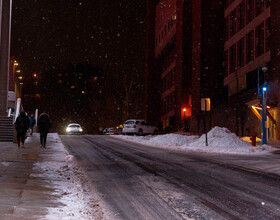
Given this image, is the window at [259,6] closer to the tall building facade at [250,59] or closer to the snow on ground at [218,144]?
the tall building facade at [250,59]

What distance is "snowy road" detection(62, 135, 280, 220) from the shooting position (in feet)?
20.1

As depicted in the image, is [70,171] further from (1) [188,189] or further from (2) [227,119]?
(2) [227,119]

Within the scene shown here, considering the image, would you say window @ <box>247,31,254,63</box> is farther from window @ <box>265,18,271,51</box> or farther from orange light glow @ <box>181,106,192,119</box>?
orange light glow @ <box>181,106,192,119</box>

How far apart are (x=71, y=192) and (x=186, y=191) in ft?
7.71

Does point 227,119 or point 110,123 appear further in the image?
point 110,123

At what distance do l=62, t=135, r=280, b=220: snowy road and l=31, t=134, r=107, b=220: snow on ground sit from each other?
0.89 ft

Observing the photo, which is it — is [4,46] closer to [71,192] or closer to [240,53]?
[240,53]

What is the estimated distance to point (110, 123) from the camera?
68.8m

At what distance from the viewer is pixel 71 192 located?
769 cm

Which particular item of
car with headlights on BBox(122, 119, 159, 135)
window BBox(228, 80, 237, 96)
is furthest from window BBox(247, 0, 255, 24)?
car with headlights on BBox(122, 119, 159, 135)

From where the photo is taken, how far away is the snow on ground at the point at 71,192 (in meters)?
5.90

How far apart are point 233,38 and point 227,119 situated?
8871 mm

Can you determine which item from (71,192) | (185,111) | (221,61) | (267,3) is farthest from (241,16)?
(71,192)

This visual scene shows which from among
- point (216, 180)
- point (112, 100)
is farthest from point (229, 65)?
point (216, 180)
